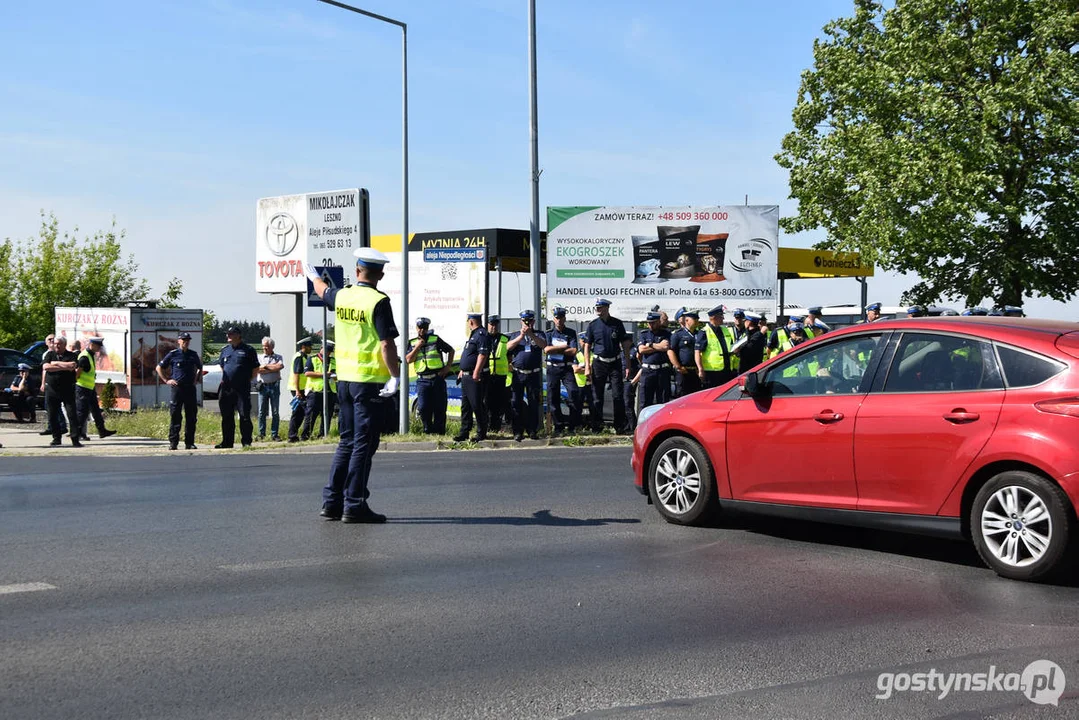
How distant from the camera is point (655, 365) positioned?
1773 centimetres

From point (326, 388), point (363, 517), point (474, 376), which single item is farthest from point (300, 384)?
point (363, 517)

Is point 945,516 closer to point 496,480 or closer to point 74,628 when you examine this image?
point 74,628

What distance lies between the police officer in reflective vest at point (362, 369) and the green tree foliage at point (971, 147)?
24842 mm

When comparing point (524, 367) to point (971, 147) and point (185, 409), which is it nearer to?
point (185, 409)

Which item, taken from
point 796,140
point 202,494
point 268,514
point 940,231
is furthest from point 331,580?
point 796,140

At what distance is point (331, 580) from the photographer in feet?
22.2

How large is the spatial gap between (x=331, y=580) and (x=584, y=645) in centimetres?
194

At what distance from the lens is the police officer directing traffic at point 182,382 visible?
1792 cm

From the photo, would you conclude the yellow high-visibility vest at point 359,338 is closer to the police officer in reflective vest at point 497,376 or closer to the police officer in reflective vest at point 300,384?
the police officer in reflective vest at point 497,376

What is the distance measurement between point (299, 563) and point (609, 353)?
11.2 m

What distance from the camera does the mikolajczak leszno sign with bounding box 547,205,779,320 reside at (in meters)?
22.7

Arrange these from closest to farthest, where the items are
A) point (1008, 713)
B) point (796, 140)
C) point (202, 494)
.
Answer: point (1008, 713) → point (202, 494) → point (796, 140)

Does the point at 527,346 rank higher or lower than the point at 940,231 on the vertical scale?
lower

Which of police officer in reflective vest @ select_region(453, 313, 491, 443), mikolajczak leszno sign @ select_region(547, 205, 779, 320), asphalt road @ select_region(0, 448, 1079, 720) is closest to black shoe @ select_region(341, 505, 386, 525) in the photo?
asphalt road @ select_region(0, 448, 1079, 720)
